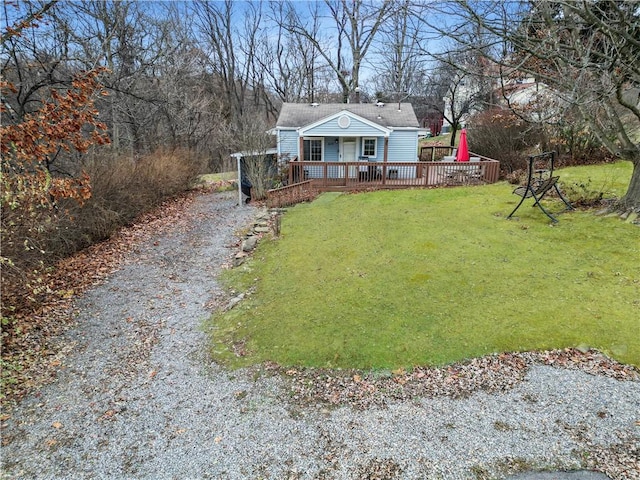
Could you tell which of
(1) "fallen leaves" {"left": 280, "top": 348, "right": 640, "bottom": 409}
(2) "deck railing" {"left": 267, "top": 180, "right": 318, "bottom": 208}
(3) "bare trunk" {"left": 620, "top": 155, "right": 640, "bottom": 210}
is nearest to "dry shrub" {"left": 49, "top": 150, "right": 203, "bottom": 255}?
(2) "deck railing" {"left": 267, "top": 180, "right": 318, "bottom": 208}

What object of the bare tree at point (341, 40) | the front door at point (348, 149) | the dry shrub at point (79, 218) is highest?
the bare tree at point (341, 40)

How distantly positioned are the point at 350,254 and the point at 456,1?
474cm

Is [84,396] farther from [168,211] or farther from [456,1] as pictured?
[168,211]

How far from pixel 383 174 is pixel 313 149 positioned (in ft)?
16.1

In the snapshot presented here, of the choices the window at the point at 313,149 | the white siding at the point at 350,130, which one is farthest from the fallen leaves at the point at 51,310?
the window at the point at 313,149

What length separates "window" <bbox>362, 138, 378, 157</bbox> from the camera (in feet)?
60.4

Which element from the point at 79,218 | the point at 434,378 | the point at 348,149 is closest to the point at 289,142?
the point at 348,149

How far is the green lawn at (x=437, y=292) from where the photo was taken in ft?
16.1

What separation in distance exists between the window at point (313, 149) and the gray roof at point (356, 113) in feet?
2.87

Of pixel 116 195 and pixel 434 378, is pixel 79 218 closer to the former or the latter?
pixel 116 195

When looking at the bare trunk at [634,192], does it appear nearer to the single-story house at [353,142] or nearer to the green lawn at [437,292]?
the green lawn at [437,292]

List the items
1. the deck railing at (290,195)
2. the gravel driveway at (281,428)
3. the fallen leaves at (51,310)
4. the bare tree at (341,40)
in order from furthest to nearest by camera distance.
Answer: the bare tree at (341,40), the deck railing at (290,195), the fallen leaves at (51,310), the gravel driveway at (281,428)

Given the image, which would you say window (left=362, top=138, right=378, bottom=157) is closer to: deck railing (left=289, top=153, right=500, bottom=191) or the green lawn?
deck railing (left=289, top=153, right=500, bottom=191)

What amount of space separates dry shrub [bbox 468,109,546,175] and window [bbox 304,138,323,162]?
7.63m
